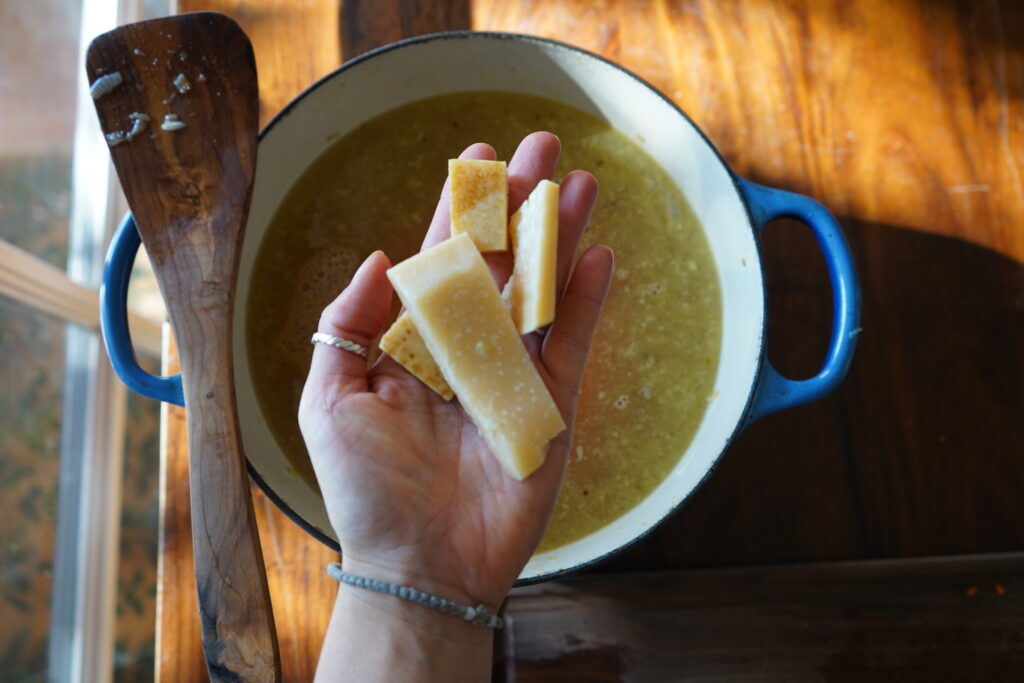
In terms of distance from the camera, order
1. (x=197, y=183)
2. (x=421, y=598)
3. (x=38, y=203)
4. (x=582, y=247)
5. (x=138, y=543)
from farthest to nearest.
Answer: (x=138, y=543) → (x=38, y=203) → (x=582, y=247) → (x=197, y=183) → (x=421, y=598)

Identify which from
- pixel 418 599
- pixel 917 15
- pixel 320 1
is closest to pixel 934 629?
pixel 418 599

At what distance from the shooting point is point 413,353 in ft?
2.48

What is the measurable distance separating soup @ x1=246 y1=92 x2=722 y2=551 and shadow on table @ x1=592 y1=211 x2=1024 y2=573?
94 millimetres

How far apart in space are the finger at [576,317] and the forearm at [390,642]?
278 mm

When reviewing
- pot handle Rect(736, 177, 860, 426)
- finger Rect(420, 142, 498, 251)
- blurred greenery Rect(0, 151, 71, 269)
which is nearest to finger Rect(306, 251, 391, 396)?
finger Rect(420, 142, 498, 251)

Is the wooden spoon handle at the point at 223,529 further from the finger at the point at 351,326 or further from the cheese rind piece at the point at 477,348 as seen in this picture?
the cheese rind piece at the point at 477,348

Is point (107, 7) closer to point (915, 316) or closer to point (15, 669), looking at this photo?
point (15, 669)

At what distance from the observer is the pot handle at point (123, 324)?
0.76m

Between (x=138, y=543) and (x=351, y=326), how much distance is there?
752mm

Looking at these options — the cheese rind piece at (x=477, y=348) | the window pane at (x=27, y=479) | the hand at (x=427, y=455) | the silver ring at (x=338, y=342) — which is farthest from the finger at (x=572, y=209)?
the window pane at (x=27, y=479)

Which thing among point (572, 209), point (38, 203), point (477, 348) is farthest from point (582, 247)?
point (38, 203)

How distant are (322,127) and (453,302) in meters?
0.36

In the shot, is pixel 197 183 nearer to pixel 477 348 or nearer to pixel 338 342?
pixel 338 342

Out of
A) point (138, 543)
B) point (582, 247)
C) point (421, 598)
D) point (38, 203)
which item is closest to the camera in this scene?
point (421, 598)
